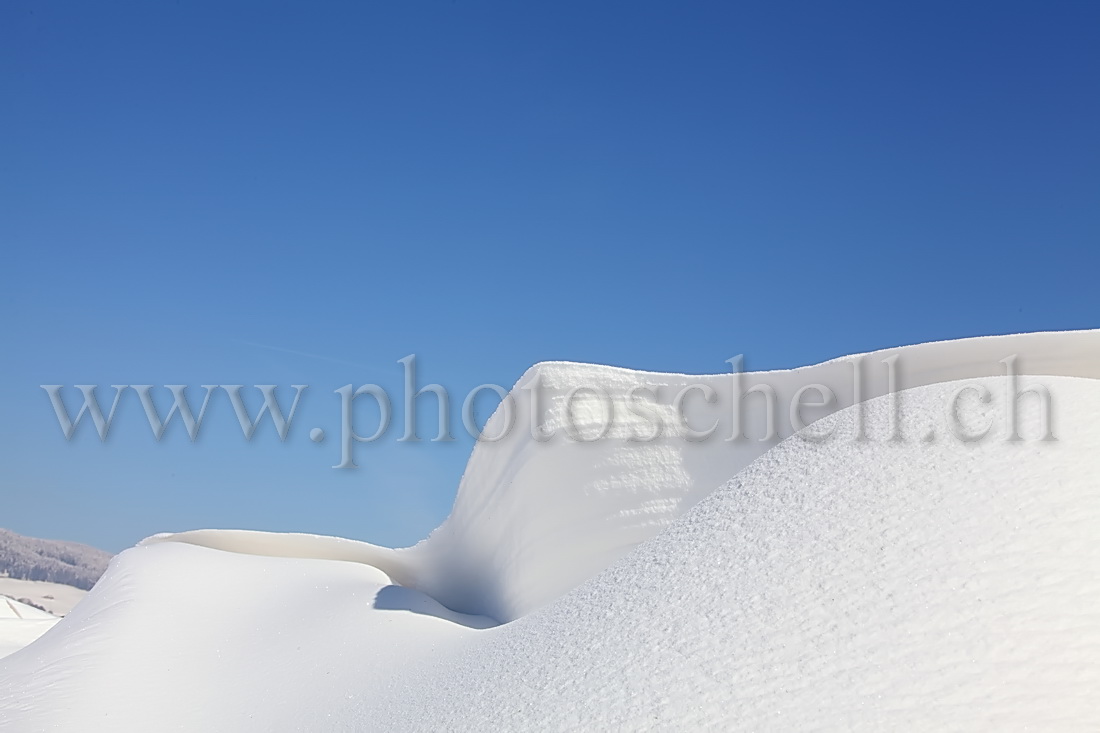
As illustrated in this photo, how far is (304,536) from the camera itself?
6.15 meters

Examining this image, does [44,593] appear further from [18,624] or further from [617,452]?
[617,452]

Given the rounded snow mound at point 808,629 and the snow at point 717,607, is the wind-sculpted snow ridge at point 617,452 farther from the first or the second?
the rounded snow mound at point 808,629

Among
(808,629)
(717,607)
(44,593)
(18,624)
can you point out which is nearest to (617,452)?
(717,607)

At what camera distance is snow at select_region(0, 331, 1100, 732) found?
1.58 m

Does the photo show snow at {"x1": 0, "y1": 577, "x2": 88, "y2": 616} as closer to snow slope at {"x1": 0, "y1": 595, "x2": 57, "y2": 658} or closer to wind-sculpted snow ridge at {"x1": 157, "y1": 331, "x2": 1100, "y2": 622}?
snow slope at {"x1": 0, "y1": 595, "x2": 57, "y2": 658}

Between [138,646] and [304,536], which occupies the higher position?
[304,536]

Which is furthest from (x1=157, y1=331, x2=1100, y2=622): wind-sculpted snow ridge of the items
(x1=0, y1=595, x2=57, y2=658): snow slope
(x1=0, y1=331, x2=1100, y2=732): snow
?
(x1=0, y1=595, x2=57, y2=658): snow slope

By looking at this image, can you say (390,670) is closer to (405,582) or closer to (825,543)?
(825,543)

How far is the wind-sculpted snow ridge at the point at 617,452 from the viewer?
335 cm

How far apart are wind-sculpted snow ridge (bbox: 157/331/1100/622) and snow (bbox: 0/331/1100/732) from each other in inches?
0.5

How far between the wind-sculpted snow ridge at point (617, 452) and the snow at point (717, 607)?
13 mm

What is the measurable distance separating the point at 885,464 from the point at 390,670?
1.79m

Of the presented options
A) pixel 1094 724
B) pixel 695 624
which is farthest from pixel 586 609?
pixel 1094 724

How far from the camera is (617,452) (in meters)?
4.09
